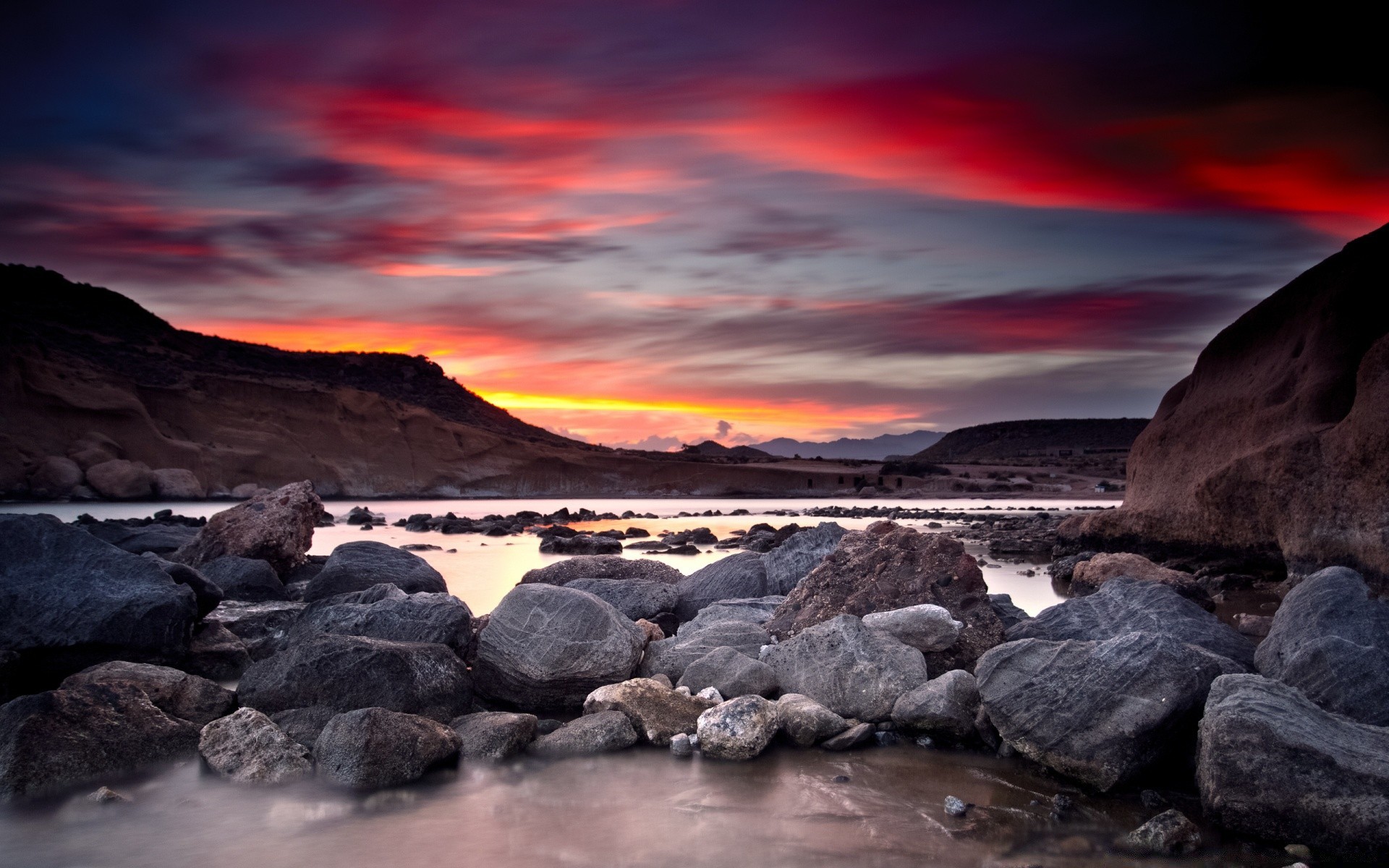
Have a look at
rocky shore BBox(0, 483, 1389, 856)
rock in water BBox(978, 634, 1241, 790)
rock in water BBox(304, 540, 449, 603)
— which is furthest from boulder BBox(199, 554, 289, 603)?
rock in water BBox(978, 634, 1241, 790)

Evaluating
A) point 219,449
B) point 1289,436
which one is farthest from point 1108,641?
point 219,449

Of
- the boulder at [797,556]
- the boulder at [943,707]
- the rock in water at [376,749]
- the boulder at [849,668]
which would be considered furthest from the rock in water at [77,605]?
the boulder at [797,556]

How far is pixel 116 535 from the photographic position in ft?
62.6

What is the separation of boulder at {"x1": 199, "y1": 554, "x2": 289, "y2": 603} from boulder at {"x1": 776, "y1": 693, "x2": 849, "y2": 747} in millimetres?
8914

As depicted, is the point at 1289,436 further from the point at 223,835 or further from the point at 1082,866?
the point at 223,835

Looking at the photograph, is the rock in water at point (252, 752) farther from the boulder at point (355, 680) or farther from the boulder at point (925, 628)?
the boulder at point (925, 628)

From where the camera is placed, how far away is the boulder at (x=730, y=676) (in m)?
7.59

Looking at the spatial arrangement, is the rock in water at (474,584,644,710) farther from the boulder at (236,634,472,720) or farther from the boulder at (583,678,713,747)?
the boulder at (236,634,472,720)

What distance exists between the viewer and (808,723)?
270 inches

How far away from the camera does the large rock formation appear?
36.9ft

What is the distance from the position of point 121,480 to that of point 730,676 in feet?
155

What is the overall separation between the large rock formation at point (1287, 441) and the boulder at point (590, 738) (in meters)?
9.56

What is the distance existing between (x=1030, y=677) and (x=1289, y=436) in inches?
359

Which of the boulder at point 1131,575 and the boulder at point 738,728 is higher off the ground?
the boulder at point 1131,575
